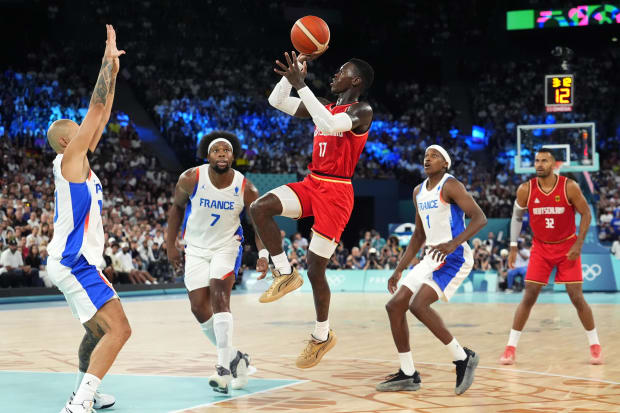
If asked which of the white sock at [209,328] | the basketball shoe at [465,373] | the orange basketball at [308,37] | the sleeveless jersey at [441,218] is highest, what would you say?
the orange basketball at [308,37]

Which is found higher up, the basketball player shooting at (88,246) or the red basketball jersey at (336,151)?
the red basketball jersey at (336,151)

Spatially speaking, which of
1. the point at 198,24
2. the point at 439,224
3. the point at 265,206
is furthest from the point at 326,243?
the point at 198,24

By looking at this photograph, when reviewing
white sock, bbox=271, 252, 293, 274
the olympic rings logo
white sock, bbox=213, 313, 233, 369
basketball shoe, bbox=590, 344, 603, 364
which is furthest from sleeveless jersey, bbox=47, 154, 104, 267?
the olympic rings logo

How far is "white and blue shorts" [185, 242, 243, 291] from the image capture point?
23.3 feet

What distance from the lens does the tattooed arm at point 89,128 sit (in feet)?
17.1

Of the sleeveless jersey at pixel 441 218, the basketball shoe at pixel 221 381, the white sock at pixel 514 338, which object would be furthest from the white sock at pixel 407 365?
the white sock at pixel 514 338

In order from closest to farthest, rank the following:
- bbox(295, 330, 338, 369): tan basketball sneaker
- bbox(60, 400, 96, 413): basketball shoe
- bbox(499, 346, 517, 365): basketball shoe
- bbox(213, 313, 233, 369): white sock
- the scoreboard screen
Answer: bbox(60, 400, 96, 413): basketball shoe
bbox(295, 330, 338, 369): tan basketball sneaker
bbox(213, 313, 233, 369): white sock
bbox(499, 346, 517, 365): basketball shoe
the scoreboard screen

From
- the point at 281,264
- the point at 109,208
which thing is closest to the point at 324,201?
the point at 281,264

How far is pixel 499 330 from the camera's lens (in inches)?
457

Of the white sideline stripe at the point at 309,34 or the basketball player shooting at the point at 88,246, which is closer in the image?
the basketball player shooting at the point at 88,246

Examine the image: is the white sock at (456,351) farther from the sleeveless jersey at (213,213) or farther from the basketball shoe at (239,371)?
the sleeveless jersey at (213,213)

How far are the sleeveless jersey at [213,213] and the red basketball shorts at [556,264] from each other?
131 inches

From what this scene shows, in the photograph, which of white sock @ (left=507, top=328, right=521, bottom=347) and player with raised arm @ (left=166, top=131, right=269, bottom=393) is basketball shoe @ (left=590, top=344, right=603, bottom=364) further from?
player with raised arm @ (left=166, top=131, right=269, bottom=393)

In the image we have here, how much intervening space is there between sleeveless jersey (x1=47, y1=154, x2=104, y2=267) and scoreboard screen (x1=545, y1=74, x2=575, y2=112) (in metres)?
15.9
